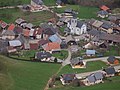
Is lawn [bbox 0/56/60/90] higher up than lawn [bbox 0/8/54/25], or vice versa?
lawn [bbox 0/8/54/25]

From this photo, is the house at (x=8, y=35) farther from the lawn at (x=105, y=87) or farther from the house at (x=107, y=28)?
the lawn at (x=105, y=87)

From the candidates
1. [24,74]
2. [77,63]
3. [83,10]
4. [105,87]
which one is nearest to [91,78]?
[105,87]

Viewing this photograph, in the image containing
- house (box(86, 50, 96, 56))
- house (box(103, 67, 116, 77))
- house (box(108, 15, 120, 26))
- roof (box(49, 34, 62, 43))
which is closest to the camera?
house (box(103, 67, 116, 77))

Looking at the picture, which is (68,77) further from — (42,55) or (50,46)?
(50,46)

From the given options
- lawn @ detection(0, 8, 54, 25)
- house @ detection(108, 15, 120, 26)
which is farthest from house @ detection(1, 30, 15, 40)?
house @ detection(108, 15, 120, 26)

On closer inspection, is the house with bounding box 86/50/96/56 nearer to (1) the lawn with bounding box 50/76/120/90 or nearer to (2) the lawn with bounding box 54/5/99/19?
(1) the lawn with bounding box 50/76/120/90

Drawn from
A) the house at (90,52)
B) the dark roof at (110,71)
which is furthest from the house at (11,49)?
the dark roof at (110,71)

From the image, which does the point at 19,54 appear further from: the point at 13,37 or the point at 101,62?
the point at 101,62
